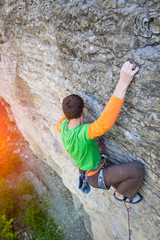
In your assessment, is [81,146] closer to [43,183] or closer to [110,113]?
[110,113]

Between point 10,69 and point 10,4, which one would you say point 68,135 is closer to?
point 10,4

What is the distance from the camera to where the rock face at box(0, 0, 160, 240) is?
6.06 feet

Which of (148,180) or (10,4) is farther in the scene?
(10,4)

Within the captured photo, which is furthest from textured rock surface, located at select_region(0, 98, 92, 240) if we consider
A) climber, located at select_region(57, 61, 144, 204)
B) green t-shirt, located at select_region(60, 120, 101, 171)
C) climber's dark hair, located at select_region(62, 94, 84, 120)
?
climber's dark hair, located at select_region(62, 94, 84, 120)

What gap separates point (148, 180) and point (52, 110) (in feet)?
8.30

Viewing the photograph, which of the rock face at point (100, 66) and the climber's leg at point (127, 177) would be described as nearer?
the rock face at point (100, 66)

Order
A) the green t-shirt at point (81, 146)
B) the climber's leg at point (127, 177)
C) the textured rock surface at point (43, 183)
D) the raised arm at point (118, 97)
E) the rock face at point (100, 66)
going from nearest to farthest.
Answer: the rock face at point (100, 66), the raised arm at point (118, 97), the green t-shirt at point (81, 146), the climber's leg at point (127, 177), the textured rock surface at point (43, 183)

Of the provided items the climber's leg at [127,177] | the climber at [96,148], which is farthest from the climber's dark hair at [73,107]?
the climber's leg at [127,177]

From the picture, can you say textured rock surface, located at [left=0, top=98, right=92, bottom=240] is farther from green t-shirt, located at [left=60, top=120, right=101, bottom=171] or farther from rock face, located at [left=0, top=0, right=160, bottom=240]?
green t-shirt, located at [left=60, top=120, right=101, bottom=171]

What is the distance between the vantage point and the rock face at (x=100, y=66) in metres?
1.85

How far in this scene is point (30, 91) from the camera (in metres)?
4.67

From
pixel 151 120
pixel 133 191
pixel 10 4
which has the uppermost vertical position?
pixel 10 4

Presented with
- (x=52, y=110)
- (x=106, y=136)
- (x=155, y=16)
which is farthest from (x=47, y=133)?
(x=155, y=16)

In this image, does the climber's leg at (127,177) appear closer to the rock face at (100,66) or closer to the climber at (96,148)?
A: the climber at (96,148)
